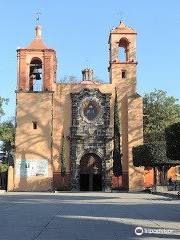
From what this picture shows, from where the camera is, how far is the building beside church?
40.6 metres

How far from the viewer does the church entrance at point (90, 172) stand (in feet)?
137

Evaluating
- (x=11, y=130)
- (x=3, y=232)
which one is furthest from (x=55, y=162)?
(x=3, y=232)

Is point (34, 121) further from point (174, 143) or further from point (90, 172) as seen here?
point (174, 143)

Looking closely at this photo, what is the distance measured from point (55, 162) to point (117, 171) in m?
5.44

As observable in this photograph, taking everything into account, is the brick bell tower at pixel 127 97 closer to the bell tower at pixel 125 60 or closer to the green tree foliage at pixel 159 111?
the bell tower at pixel 125 60

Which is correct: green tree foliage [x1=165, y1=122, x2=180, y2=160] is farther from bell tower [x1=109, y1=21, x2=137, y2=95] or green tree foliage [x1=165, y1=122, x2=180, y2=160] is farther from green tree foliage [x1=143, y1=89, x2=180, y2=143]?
green tree foliage [x1=143, y1=89, x2=180, y2=143]

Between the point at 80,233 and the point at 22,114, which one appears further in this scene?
the point at 22,114

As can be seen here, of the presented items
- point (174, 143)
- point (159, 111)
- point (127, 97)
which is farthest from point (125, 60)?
point (174, 143)

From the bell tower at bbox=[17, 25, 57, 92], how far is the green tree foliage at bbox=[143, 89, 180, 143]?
51.1 ft

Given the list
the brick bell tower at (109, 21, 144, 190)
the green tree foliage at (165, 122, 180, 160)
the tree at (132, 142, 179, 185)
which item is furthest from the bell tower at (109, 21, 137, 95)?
the green tree foliage at (165, 122, 180, 160)

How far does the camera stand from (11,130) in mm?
54000

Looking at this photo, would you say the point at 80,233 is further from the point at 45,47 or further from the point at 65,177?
the point at 45,47

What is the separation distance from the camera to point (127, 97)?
138 feet

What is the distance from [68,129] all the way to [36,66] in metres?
6.57
